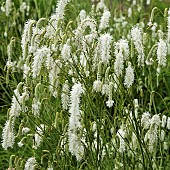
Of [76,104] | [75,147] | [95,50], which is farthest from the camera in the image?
[95,50]

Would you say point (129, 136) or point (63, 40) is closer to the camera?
point (63, 40)

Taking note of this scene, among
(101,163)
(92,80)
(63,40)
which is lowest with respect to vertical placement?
(101,163)

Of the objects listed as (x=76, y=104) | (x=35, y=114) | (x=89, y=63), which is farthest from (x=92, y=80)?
(x=76, y=104)

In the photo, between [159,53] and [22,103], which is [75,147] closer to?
[22,103]

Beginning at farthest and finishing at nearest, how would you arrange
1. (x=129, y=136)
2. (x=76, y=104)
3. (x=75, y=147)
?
(x=129, y=136) < (x=75, y=147) < (x=76, y=104)

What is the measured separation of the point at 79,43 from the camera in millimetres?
2584

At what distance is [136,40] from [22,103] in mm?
596

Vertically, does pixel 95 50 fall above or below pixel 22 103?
above

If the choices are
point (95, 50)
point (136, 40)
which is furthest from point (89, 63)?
point (136, 40)

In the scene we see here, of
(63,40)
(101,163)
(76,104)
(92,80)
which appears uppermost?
(63,40)

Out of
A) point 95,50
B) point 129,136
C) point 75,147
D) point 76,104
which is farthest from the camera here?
point 129,136

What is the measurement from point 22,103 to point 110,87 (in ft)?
1.35

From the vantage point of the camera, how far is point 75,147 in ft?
7.48

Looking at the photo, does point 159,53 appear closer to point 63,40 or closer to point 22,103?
point 63,40
